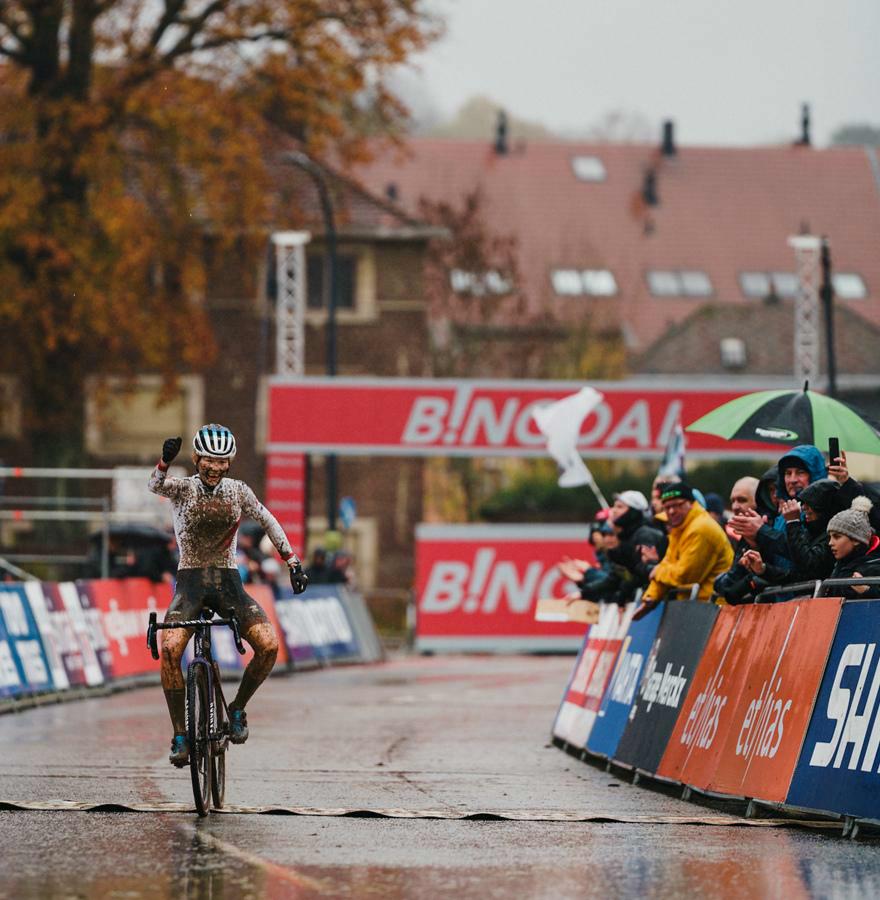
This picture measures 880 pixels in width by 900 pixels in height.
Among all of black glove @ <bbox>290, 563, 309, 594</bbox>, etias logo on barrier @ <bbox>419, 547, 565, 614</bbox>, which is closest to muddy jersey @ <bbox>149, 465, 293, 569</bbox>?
black glove @ <bbox>290, 563, 309, 594</bbox>

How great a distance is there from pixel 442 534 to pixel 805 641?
28.2 meters

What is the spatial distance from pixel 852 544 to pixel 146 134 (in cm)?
2968

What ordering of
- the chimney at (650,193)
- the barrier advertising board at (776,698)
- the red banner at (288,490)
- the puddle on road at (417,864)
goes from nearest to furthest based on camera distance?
1. the puddle on road at (417,864)
2. the barrier advertising board at (776,698)
3. the red banner at (288,490)
4. the chimney at (650,193)

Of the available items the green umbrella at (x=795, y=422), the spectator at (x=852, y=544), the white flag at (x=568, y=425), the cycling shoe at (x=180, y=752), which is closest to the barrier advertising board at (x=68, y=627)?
the white flag at (x=568, y=425)

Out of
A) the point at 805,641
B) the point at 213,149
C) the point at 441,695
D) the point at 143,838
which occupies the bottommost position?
the point at 441,695

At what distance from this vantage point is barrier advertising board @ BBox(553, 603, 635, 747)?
1580 cm

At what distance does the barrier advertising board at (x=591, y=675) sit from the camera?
15.8 meters

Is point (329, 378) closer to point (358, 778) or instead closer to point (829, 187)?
point (358, 778)

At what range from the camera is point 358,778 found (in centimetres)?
1383

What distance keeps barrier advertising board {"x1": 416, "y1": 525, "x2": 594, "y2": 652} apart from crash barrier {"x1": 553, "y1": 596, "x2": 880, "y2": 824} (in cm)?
2301

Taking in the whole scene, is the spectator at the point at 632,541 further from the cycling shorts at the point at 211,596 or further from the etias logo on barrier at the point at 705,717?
the cycling shorts at the point at 211,596

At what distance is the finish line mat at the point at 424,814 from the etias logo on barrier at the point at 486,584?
89.0ft

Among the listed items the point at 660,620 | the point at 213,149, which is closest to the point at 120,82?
the point at 213,149

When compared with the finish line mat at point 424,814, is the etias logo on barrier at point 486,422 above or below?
→ above
